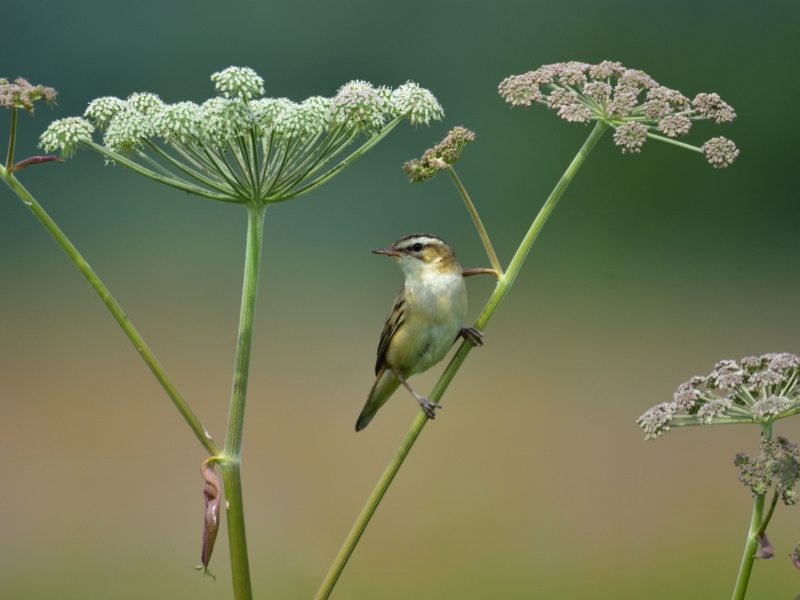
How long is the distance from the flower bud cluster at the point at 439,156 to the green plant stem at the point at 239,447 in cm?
39

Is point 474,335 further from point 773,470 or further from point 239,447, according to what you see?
point 773,470

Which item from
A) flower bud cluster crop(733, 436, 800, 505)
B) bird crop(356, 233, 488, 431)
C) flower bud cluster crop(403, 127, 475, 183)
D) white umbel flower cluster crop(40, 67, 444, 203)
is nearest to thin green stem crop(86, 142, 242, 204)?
white umbel flower cluster crop(40, 67, 444, 203)

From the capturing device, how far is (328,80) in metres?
8.84

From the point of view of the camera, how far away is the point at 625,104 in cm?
192

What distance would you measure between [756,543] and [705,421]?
25cm

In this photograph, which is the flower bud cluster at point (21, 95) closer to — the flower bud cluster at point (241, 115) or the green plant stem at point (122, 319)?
the flower bud cluster at point (241, 115)

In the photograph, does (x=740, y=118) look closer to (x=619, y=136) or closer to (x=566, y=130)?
(x=566, y=130)

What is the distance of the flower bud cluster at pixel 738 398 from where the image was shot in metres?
1.67

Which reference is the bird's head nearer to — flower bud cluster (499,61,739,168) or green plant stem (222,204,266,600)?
flower bud cluster (499,61,739,168)

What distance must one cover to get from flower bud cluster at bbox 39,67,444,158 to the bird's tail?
1.16m

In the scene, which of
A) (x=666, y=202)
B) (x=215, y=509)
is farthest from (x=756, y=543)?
(x=666, y=202)

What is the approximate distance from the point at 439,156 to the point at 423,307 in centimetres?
88

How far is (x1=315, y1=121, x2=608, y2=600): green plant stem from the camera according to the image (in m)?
1.81

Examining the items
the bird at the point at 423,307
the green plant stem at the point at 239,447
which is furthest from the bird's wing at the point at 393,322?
the green plant stem at the point at 239,447
